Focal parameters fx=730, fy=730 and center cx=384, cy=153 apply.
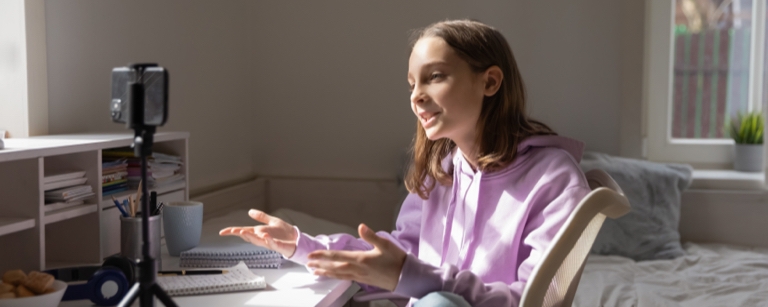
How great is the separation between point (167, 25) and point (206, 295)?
1218 mm

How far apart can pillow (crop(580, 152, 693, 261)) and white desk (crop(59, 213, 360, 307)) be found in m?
1.18

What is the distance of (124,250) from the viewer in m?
1.26

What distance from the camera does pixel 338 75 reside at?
2.70 metres

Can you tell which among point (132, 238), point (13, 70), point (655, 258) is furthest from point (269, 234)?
point (655, 258)

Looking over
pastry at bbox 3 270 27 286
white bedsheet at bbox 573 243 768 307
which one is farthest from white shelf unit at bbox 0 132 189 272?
white bedsheet at bbox 573 243 768 307

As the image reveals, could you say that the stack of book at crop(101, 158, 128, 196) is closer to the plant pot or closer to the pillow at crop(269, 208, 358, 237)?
the pillow at crop(269, 208, 358, 237)

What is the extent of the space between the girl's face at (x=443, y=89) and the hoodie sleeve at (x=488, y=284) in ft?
0.74

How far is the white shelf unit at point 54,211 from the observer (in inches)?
47.1

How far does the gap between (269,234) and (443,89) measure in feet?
1.26

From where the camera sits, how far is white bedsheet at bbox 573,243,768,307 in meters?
1.78

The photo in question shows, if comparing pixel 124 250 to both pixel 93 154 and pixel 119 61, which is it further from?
pixel 119 61

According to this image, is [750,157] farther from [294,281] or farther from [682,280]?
[294,281]

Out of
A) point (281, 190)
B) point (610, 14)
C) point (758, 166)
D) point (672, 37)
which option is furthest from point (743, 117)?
point (281, 190)

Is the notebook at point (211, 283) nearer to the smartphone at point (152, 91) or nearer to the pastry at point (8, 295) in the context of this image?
the pastry at point (8, 295)
